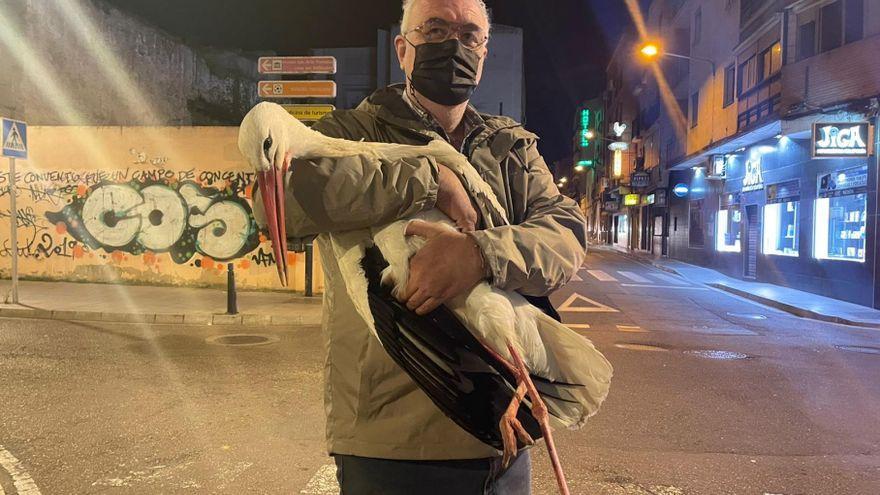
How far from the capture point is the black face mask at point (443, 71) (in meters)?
1.78

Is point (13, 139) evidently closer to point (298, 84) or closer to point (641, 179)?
point (298, 84)

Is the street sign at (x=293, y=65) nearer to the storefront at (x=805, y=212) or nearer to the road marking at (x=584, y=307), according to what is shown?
the road marking at (x=584, y=307)

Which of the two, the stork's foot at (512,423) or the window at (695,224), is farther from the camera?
the window at (695,224)

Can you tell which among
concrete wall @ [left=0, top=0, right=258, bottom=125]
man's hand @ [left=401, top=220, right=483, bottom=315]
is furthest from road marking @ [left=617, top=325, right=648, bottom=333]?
concrete wall @ [left=0, top=0, right=258, bottom=125]

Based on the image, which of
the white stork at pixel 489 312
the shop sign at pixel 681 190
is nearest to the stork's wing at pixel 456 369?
the white stork at pixel 489 312

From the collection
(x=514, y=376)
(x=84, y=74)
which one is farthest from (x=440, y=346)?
(x=84, y=74)

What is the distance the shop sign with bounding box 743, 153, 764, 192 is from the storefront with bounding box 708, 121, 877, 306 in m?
0.03

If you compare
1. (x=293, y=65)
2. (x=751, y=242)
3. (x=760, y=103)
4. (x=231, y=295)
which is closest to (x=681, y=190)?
(x=751, y=242)

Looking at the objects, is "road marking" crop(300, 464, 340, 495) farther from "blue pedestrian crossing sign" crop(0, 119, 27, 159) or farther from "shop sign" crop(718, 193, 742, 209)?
"shop sign" crop(718, 193, 742, 209)

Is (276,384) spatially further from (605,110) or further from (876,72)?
(605,110)

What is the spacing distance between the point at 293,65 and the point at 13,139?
4.86m

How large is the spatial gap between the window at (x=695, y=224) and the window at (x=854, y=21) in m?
11.3

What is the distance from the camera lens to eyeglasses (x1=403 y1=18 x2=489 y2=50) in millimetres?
1784

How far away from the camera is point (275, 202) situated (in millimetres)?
1375
